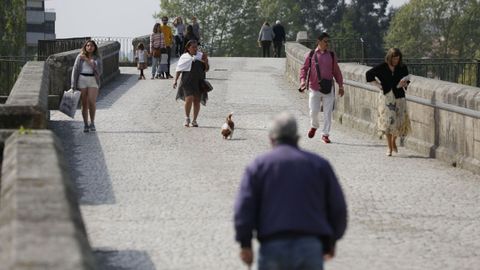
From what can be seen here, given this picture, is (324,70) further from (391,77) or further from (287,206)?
(287,206)

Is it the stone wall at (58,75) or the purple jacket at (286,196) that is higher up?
the purple jacket at (286,196)

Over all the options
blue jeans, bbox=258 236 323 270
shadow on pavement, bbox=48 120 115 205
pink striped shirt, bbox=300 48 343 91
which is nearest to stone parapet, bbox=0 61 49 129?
shadow on pavement, bbox=48 120 115 205

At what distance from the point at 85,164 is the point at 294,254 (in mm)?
9930

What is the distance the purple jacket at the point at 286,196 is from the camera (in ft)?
22.9

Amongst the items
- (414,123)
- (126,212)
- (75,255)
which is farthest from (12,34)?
(75,255)

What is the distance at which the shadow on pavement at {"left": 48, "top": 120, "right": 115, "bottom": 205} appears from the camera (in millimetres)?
13906

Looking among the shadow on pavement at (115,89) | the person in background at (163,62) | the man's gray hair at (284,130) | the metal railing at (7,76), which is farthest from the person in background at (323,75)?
the person in background at (163,62)

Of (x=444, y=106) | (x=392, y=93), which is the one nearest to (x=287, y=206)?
(x=444, y=106)

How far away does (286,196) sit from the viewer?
7004mm

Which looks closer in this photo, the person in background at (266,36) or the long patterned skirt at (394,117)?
the long patterned skirt at (394,117)

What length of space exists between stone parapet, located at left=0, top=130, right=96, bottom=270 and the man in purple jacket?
827 millimetres

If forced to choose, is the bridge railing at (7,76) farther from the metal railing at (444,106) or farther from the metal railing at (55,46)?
the metal railing at (444,106)

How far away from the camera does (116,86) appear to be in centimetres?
3341

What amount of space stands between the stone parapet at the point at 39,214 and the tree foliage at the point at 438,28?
131 metres
